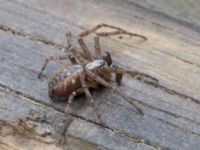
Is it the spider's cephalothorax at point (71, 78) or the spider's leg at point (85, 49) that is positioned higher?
the spider's leg at point (85, 49)

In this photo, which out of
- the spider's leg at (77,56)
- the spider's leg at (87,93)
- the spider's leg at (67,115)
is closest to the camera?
the spider's leg at (67,115)

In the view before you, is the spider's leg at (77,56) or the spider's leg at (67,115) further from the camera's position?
the spider's leg at (77,56)

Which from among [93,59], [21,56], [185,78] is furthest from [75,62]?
[185,78]

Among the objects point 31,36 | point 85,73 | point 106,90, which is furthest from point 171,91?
point 31,36

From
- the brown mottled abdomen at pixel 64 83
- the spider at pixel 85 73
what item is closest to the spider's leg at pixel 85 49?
the spider at pixel 85 73

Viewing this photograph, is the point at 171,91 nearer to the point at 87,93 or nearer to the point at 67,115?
the point at 87,93

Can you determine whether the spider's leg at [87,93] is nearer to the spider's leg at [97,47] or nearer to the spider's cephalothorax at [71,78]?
the spider's cephalothorax at [71,78]
